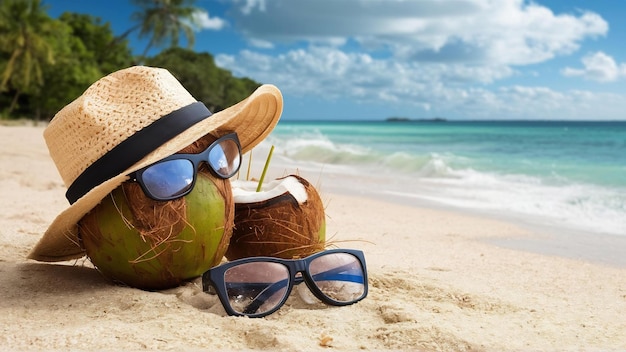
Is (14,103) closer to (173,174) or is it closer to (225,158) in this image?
(225,158)

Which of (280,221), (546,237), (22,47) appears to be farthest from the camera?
(22,47)

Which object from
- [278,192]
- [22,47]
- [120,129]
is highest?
[22,47]

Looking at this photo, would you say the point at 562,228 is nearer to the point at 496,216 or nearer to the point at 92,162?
the point at 496,216

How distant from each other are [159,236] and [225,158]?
454 millimetres

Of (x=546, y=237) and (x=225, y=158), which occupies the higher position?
(x=225, y=158)

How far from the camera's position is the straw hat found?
8.53ft

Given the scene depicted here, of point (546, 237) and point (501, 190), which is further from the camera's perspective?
point (501, 190)

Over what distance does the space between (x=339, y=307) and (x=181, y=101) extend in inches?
45.6

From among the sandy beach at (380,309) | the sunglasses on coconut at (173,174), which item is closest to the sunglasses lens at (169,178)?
the sunglasses on coconut at (173,174)

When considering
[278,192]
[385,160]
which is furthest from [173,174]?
[385,160]

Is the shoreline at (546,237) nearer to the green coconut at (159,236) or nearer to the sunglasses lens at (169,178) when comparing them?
the green coconut at (159,236)

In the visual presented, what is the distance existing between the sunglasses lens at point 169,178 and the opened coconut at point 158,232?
0.04 m

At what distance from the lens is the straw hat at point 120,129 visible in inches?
102

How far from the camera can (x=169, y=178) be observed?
2574 millimetres
